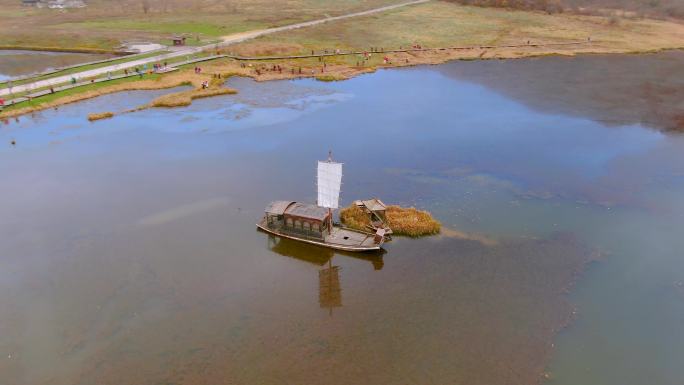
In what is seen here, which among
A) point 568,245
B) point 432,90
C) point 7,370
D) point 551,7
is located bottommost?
point 7,370

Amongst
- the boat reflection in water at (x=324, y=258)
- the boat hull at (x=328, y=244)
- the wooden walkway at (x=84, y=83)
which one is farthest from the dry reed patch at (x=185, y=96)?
the boat reflection in water at (x=324, y=258)

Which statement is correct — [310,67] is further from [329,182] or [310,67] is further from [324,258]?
[324,258]

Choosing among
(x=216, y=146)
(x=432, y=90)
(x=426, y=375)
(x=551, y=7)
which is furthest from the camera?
(x=551, y=7)

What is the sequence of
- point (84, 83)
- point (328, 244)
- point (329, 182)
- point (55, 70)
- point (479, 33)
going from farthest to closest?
point (479, 33)
point (55, 70)
point (84, 83)
point (328, 244)
point (329, 182)

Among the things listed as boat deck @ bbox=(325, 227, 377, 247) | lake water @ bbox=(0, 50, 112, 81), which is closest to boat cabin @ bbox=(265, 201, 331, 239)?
boat deck @ bbox=(325, 227, 377, 247)

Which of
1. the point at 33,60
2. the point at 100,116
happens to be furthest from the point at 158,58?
the point at 100,116

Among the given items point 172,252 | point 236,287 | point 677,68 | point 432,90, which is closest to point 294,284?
point 236,287

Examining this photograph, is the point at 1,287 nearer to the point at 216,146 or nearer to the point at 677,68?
the point at 216,146
